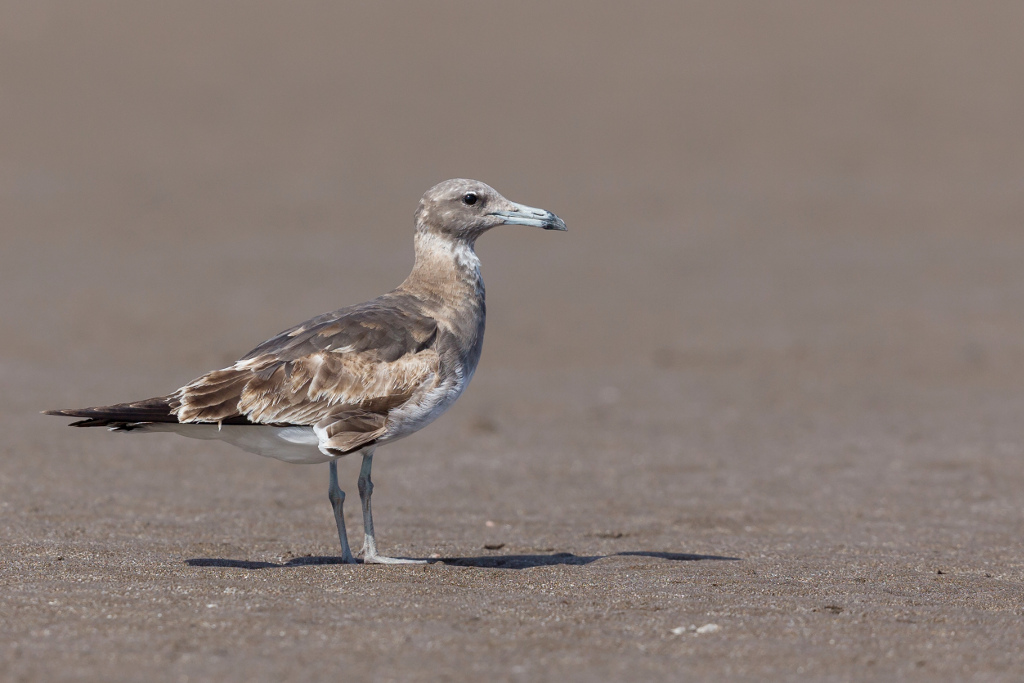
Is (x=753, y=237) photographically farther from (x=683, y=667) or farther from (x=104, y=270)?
(x=683, y=667)

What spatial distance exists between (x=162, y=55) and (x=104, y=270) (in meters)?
9.90

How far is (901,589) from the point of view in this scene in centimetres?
773

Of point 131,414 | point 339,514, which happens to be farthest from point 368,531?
point 131,414

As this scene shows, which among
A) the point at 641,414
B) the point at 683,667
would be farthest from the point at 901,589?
the point at 641,414

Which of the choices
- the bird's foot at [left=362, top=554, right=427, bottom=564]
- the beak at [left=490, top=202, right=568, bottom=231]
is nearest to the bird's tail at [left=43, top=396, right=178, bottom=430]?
the bird's foot at [left=362, top=554, right=427, bottom=564]

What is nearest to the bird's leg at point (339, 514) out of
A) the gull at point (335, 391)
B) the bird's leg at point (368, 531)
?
the gull at point (335, 391)

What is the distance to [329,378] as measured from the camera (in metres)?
8.08

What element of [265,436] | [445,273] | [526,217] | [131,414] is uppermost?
[526,217]

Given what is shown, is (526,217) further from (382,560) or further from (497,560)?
(382,560)

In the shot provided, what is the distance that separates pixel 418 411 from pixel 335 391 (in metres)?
0.53

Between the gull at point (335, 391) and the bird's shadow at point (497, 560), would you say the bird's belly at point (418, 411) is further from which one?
the bird's shadow at point (497, 560)

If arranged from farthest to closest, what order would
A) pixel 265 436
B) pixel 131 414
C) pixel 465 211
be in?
pixel 465 211
pixel 265 436
pixel 131 414

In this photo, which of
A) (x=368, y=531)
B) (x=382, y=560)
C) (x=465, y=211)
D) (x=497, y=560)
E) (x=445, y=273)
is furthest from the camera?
(x=465, y=211)

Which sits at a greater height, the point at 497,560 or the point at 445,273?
the point at 445,273
